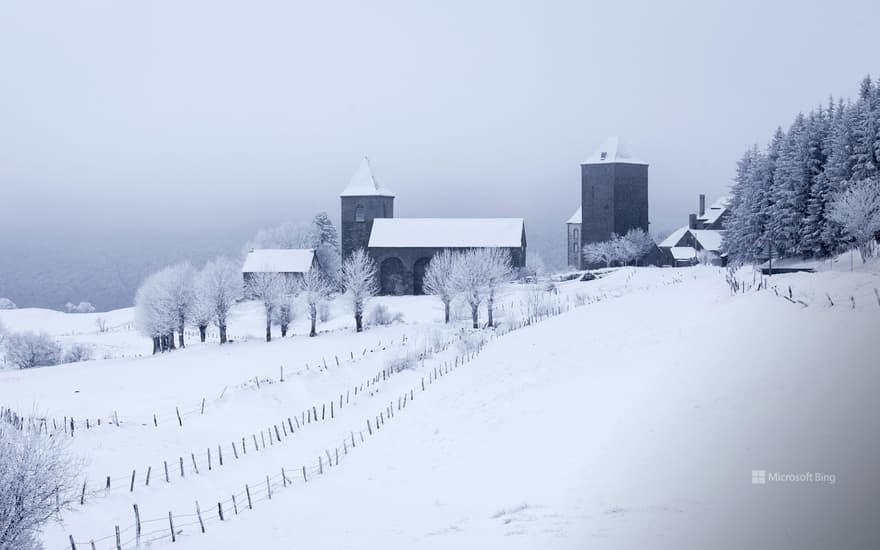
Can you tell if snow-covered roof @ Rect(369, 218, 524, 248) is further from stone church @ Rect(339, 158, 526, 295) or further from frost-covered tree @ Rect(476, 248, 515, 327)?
frost-covered tree @ Rect(476, 248, 515, 327)

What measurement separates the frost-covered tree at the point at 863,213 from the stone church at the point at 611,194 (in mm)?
38789

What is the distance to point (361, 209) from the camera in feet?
253

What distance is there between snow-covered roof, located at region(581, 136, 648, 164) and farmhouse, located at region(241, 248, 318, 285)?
2874 centimetres

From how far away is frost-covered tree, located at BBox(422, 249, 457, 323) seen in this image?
53.0 m

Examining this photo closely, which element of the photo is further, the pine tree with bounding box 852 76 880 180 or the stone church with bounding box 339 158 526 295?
the stone church with bounding box 339 158 526 295

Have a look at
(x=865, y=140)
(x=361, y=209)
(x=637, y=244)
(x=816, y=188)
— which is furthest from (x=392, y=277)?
(x=865, y=140)

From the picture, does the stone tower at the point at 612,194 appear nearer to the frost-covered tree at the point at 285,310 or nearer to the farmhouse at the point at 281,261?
the farmhouse at the point at 281,261

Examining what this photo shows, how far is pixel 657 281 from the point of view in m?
51.7

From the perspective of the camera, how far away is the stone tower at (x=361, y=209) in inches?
3012

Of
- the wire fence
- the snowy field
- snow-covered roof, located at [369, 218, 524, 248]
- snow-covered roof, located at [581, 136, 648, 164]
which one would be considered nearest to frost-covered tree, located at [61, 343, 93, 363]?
the wire fence

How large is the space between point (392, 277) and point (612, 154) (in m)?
24.7

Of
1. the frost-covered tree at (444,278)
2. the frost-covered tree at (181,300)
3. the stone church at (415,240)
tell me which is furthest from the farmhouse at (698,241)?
the frost-covered tree at (181,300)

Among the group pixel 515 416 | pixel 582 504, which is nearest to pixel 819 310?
pixel 515 416

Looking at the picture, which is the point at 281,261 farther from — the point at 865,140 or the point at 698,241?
the point at 865,140
